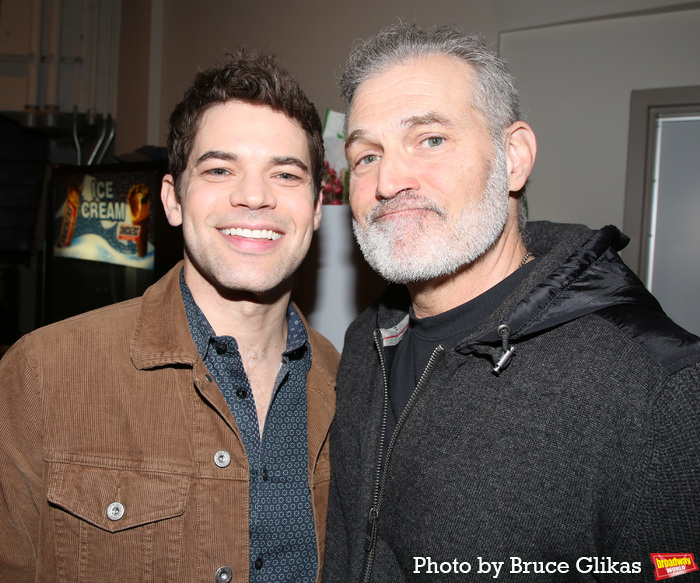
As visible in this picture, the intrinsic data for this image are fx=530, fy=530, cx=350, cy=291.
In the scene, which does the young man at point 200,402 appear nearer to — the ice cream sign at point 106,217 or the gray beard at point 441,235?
the gray beard at point 441,235

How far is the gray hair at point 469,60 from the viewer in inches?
47.6

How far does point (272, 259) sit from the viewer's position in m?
1.30

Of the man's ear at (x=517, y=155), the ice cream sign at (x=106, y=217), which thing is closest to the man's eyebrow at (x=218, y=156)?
the man's ear at (x=517, y=155)

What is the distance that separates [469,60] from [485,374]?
0.72 m

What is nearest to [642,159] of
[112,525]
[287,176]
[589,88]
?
[589,88]

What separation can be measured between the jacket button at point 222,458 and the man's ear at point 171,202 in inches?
25.1

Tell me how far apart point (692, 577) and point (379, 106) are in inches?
42.3

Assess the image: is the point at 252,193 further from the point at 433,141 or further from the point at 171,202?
the point at 433,141

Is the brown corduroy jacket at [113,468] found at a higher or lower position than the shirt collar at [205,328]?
lower

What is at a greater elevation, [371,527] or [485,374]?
[485,374]

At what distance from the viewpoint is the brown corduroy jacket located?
1122 mm

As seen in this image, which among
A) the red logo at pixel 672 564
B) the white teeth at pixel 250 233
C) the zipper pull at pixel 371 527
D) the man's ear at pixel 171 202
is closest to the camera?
the red logo at pixel 672 564

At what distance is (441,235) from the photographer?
114 centimetres

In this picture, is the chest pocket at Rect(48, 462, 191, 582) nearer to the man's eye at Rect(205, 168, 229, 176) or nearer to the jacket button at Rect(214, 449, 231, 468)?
the jacket button at Rect(214, 449, 231, 468)
